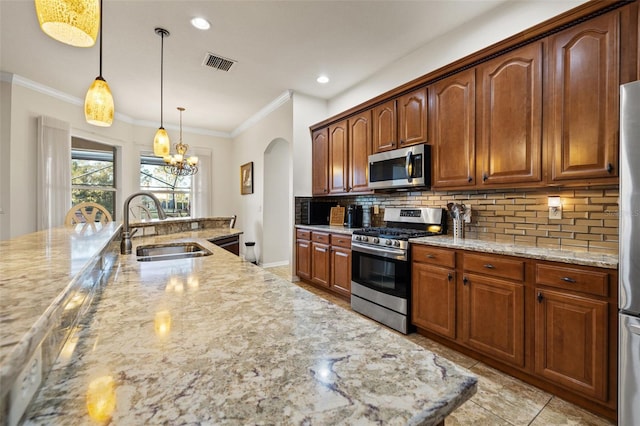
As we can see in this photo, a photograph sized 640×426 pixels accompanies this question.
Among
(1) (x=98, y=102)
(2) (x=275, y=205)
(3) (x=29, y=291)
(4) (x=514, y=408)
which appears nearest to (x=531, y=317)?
(4) (x=514, y=408)

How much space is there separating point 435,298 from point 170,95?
178 inches

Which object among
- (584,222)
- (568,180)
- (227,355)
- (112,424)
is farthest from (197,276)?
(584,222)

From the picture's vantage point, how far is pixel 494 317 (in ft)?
6.57

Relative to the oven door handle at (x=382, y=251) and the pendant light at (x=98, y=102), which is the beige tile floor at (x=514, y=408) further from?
the pendant light at (x=98, y=102)

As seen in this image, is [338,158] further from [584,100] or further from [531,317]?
[531,317]

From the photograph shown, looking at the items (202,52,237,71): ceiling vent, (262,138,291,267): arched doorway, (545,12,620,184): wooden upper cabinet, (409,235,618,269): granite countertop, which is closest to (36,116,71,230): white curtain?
(202,52,237,71): ceiling vent

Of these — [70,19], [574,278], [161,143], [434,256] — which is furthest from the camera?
[161,143]

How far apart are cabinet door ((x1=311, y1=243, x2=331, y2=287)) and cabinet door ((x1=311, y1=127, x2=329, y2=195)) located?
2.69 feet

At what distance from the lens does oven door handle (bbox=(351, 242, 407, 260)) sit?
8.48ft

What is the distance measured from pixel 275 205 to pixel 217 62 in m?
2.59

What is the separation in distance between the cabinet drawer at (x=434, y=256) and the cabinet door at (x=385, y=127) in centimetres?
120

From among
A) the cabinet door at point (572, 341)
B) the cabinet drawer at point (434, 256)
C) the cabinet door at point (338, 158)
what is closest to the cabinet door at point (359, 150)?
the cabinet door at point (338, 158)

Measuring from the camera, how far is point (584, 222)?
2.00m

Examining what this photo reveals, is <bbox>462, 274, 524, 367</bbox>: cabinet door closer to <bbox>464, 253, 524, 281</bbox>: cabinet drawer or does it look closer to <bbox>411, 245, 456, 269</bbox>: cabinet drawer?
<bbox>464, 253, 524, 281</bbox>: cabinet drawer
